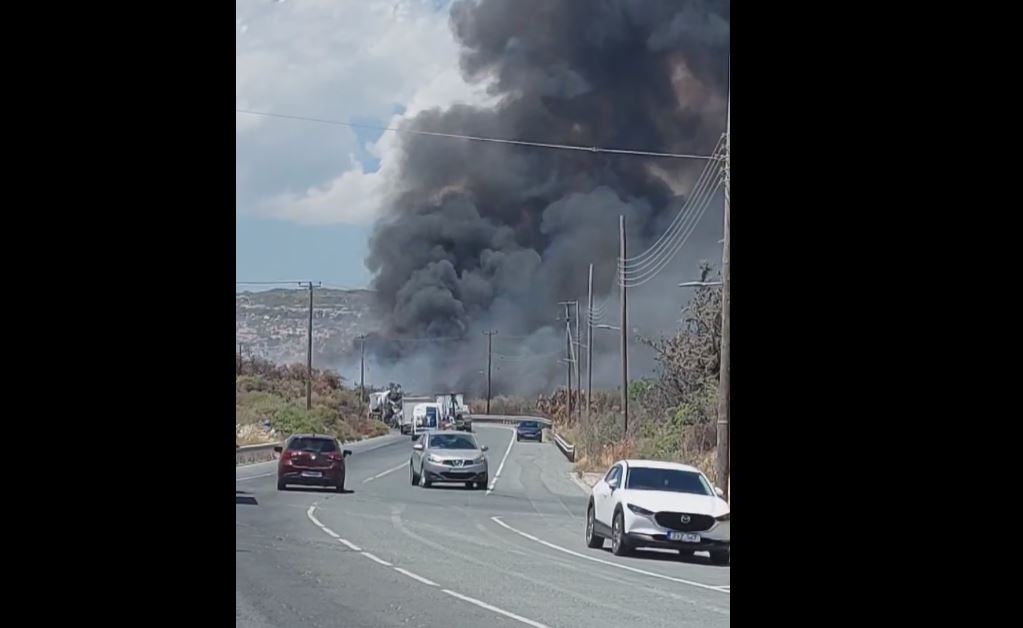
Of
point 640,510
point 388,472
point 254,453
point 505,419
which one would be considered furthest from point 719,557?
point 254,453

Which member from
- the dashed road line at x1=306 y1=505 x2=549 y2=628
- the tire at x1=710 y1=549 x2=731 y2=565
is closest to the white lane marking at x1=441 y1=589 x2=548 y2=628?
the dashed road line at x1=306 y1=505 x2=549 y2=628

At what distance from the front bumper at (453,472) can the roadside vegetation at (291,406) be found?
57 centimetres

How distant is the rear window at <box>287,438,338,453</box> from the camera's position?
814cm

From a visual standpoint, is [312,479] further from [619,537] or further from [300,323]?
[619,537]

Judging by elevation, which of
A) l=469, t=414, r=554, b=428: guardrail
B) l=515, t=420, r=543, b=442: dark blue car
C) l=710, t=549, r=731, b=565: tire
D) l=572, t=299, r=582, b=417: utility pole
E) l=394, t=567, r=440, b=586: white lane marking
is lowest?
l=394, t=567, r=440, b=586: white lane marking

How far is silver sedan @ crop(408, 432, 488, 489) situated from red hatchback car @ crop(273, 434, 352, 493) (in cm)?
50

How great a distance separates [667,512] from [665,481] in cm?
20

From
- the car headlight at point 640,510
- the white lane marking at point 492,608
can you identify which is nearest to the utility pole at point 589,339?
the car headlight at point 640,510

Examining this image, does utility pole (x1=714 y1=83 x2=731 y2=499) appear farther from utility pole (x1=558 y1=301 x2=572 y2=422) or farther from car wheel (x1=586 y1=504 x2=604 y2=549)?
utility pole (x1=558 y1=301 x2=572 y2=422)

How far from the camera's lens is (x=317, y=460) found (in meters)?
8.21
